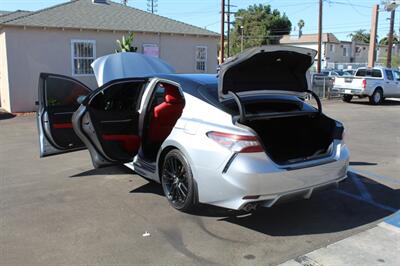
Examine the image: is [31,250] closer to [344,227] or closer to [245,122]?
[245,122]

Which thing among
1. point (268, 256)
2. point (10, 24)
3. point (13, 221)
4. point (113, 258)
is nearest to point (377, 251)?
point (268, 256)

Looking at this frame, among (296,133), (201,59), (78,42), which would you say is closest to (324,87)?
(201,59)

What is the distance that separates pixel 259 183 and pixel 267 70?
146 centimetres

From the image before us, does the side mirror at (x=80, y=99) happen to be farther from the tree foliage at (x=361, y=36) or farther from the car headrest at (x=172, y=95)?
the tree foliage at (x=361, y=36)

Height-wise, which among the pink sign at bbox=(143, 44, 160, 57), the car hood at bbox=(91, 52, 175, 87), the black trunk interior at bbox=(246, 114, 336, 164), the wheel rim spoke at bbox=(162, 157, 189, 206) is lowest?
the wheel rim spoke at bbox=(162, 157, 189, 206)

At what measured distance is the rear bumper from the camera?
3.98 metres

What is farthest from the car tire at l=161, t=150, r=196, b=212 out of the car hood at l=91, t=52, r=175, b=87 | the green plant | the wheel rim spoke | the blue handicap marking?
the green plant

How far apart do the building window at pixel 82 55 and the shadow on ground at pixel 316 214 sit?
1248 cm

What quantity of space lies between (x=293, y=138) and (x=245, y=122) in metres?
1.15

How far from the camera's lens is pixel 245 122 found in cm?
423

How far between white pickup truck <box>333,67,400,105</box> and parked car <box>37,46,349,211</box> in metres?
15.5

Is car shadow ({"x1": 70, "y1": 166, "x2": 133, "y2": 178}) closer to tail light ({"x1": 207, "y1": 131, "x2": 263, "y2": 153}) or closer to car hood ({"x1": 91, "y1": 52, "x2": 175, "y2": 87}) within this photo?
car hood ({"x1": 91, "y1": 52, "x2": 175, "y2": 87})

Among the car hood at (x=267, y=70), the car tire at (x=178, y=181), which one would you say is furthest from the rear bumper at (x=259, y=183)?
the car hood at (x=267, y=70)

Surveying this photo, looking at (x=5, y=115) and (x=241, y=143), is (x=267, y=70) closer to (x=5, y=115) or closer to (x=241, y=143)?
(x=241, y=143)
